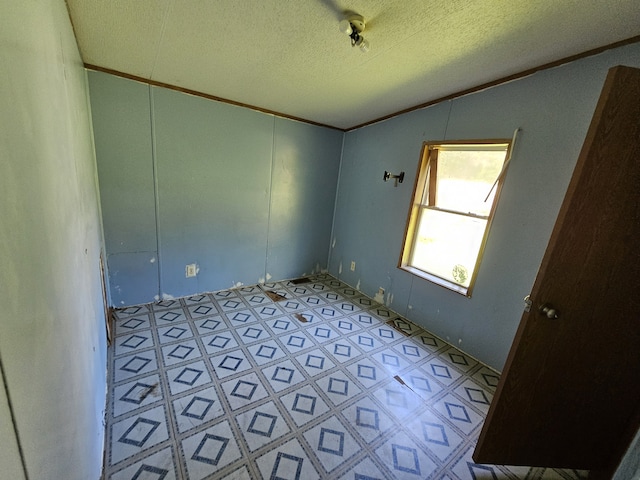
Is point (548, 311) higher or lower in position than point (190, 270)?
higher

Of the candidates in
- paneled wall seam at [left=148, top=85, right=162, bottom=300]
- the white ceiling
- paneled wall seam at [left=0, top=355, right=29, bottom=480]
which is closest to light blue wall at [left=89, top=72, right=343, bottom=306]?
paneled wall seam at [left=148, top=85, right=162, bottom=300]

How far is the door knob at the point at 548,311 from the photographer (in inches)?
40.8

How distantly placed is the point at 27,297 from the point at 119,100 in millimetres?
2261

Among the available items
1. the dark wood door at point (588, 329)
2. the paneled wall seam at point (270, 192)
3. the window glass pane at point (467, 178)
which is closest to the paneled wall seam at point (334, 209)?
the paneled wall seam at point (270, 192)

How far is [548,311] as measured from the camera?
1041 mm

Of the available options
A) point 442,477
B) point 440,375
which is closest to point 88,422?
point 442,477

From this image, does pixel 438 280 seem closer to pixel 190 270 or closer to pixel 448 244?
pixel 448 244

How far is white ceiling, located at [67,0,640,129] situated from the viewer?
1182 mm

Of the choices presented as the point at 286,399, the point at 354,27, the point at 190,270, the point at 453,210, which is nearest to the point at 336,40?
the point at 354,27

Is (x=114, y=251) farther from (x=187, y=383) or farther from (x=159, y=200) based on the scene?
(x=187, y=383)

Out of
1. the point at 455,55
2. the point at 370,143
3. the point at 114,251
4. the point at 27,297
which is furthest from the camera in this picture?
the point at 370,143

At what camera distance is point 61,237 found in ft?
2.44

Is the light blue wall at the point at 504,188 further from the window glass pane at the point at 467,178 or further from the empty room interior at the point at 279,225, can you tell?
the window glass pane at the point at 467,178

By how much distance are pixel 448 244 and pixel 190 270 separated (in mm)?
2612
